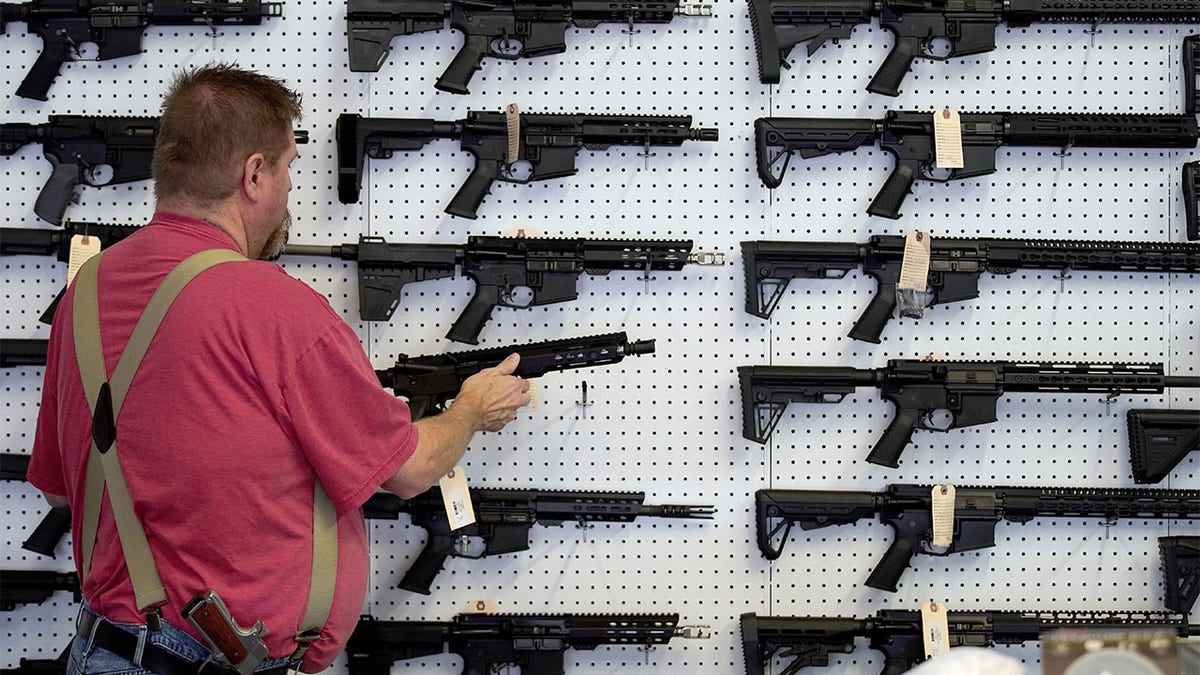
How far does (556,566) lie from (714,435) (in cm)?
91

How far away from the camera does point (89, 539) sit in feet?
11.0

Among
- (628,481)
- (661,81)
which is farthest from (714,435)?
(661,81)

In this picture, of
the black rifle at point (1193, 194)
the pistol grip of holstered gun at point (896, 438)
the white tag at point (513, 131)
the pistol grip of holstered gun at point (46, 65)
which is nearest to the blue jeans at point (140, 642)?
the white tag at point (513, 131)

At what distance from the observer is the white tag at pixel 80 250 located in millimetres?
5027

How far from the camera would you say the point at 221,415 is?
3.18 meters

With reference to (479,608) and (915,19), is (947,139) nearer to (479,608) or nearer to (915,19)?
(915,19)

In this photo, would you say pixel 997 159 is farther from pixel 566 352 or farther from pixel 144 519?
pixel 144 519

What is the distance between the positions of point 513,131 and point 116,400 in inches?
92.6

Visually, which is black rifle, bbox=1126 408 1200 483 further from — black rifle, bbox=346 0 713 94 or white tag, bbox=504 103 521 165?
white tag, bbox=504 103 521 165

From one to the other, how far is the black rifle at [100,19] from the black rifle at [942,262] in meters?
2.49

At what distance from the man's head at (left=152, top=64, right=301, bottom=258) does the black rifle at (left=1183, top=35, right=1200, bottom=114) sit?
159 inches

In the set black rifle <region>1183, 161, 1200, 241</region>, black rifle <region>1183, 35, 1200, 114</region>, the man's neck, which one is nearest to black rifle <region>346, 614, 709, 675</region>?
the man's neck

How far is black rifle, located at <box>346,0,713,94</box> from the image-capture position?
5.10m

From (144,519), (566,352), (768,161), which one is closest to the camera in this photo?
(144,519)
